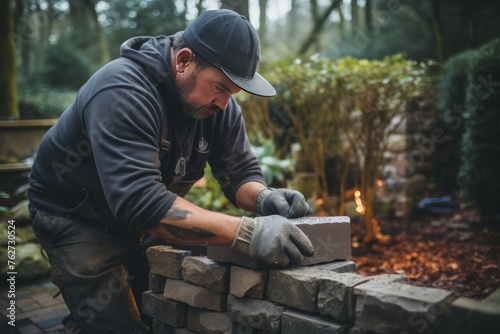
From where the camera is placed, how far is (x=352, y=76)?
13.8 feet

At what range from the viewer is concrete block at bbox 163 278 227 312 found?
2158 mm

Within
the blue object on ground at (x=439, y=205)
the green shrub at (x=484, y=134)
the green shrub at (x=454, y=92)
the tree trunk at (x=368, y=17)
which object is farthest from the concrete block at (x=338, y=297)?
the tree trunk at (x=368, y=17)

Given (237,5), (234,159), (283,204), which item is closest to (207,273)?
(283,204)

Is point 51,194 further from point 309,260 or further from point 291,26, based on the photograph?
point 291,26

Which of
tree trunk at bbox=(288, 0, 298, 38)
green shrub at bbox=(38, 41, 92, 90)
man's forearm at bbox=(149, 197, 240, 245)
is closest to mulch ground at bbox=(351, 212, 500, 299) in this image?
man's forearm at bbox=(149, 197, 240, 245)

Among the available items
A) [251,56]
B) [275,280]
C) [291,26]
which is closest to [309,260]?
[275,280]

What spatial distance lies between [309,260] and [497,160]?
124 inches

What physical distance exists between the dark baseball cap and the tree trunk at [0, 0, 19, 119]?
5.99 metres

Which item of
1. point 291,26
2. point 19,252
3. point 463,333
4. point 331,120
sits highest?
point 291,26

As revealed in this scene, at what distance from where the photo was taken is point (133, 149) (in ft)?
6.25

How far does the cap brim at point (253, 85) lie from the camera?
211cm

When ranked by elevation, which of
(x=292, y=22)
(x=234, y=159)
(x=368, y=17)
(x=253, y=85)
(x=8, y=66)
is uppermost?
(x=292, y=22)

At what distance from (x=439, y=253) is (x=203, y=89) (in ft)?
9.54

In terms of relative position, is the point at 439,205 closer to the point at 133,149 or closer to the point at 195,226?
the point at 195,226
